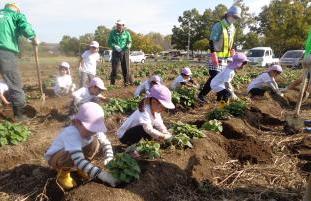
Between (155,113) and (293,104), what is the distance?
17.8 feet

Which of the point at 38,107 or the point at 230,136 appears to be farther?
the point at 38,107

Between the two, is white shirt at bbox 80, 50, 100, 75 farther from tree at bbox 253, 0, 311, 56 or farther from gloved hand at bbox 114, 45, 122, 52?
tree at bbox 253, 0, 311, 56

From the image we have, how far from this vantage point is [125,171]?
11.3ft

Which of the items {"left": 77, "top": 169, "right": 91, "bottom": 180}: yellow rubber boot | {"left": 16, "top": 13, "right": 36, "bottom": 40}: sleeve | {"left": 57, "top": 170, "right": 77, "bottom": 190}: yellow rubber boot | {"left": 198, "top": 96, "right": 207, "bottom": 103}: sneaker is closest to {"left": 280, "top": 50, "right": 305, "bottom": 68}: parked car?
{"left": 198, "top": 96, "right": 207, "bottom": 103}: sneaker

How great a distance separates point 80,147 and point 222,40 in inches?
188

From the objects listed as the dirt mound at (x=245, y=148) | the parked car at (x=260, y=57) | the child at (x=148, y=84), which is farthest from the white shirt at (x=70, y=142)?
the parked car at (x=260, y=57)

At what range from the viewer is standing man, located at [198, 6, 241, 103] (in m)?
7.48

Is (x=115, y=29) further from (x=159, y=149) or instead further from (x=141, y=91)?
(x=159, y=149)

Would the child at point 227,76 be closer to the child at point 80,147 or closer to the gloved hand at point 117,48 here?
the gloved hand at point 117,48

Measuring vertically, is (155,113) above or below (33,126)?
above

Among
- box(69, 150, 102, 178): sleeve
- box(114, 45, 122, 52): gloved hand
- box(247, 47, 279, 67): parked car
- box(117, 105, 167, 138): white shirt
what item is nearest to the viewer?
box(69, 150, 102, 178): sleeve

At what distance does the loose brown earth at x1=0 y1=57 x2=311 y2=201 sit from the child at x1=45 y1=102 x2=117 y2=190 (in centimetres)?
12

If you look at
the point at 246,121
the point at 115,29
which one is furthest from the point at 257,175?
the point at 115,29

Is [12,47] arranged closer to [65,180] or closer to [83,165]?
[65,180]
